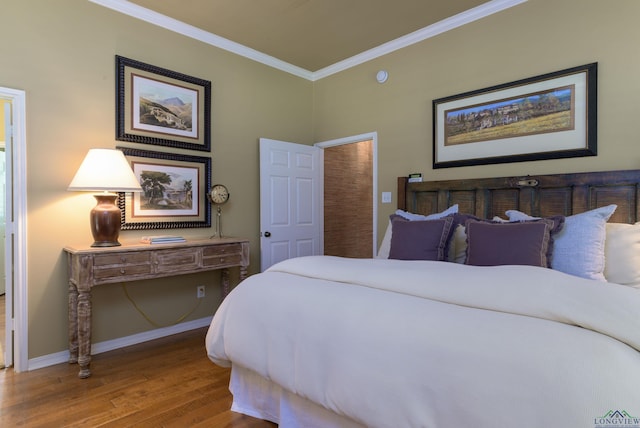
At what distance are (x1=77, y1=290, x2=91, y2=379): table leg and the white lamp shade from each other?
0.75m

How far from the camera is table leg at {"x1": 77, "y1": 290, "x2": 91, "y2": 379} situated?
2479mm

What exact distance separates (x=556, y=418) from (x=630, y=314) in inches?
17.6

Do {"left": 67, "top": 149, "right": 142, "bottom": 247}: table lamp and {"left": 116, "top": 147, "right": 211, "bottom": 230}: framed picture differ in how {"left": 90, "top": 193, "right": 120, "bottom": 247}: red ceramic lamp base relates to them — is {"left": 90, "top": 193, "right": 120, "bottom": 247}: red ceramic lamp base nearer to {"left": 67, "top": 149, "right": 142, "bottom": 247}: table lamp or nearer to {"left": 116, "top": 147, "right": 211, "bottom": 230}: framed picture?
{"left": 67, "top": 149, "right": 142, "bottom": 247}: table lamp

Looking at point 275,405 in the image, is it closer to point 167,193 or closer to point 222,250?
point 222,250

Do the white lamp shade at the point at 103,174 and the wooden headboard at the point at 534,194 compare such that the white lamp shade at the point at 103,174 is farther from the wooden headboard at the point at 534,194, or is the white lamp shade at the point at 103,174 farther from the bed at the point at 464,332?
the wooden headboard at the point at 534,194

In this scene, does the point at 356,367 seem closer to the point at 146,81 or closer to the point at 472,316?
the point at 472,316

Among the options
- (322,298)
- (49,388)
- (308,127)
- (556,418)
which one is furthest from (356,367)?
(308,127)

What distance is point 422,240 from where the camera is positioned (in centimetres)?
258

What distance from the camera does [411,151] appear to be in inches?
143

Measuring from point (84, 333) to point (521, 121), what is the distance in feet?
12.2

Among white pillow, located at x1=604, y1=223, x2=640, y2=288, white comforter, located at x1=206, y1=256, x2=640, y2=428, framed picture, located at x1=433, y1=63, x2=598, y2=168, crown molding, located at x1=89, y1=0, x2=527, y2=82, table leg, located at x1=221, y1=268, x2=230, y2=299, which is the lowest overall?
table leg, located at x1=221, y1=268, x2=230, y2=299

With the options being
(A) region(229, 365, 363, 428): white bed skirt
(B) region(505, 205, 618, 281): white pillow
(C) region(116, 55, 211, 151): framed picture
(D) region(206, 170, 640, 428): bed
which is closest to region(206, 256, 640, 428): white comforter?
(D) region(206, 170, 640, 428): bed

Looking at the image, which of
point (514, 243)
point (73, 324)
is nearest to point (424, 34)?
point (514, 243)

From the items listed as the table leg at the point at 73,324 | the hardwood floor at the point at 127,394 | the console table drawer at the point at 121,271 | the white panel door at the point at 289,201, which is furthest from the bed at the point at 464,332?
the white panel door at the point at 289,201
